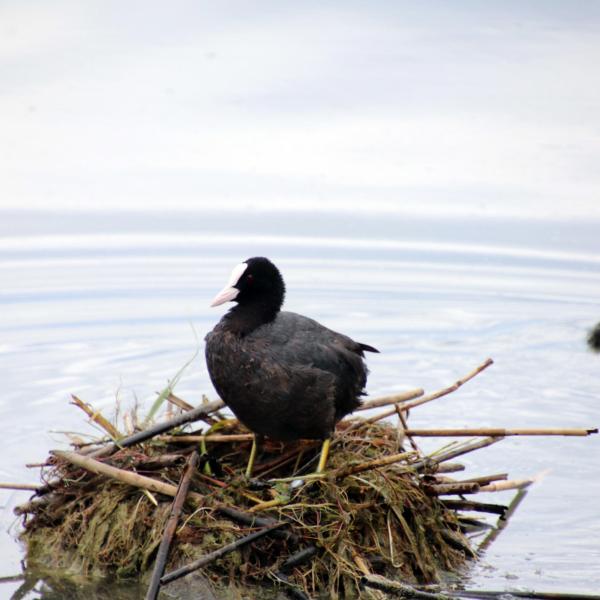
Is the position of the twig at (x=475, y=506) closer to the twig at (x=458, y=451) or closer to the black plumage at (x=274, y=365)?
the twig at (x=458, y=451)

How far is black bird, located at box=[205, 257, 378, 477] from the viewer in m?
6.09

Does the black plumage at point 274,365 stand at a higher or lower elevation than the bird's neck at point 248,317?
lower

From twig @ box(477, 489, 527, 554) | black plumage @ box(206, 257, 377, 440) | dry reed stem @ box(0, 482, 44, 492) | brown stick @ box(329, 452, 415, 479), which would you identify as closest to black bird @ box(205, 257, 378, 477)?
black plumage @ box(206, 257, 377, 440)

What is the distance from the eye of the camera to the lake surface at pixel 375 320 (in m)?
7.12

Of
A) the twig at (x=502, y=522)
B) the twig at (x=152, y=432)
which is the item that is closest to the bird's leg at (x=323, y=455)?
the twig at (x=152, y=432)

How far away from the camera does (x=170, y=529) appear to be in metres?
5.79

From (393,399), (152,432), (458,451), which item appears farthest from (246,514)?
(458,451)

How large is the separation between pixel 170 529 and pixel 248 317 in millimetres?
1056

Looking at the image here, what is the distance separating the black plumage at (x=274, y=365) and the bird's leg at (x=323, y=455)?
0.18 ft

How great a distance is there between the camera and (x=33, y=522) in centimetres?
641

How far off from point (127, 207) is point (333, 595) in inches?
285

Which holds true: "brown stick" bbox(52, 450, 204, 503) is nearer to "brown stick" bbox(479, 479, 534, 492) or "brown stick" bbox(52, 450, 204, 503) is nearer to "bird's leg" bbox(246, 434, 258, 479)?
"bird's leg" bbox(246, 434, 258, 479)

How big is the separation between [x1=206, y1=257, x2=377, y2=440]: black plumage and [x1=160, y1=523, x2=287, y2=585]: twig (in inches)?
19.0

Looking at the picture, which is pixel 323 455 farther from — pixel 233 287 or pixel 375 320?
pixel 375 320
